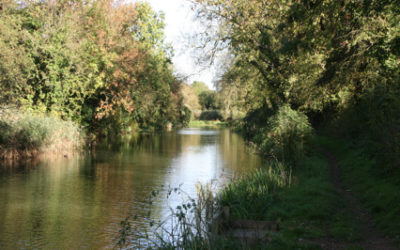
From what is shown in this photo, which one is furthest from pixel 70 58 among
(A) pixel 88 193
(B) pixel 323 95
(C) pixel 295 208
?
(C) pixel 295 208

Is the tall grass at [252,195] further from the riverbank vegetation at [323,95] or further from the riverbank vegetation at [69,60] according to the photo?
the riverbank vegetation at [69,60]

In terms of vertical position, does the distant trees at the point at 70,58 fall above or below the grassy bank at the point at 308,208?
above

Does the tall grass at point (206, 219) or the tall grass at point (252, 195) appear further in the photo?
the tall grass at point (252, 195)

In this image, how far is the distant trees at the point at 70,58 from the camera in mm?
25047

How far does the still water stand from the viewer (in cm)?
971

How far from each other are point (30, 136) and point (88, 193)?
29.0 ft

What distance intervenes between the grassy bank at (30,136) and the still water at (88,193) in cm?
140

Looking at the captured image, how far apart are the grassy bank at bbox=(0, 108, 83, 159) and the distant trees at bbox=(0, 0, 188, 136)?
2446 millimetres

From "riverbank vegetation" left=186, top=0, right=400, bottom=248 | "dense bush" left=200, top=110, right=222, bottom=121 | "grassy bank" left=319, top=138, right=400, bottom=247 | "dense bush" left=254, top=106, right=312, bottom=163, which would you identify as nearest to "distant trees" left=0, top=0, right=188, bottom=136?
"riverbank vegetation" left=186, top=0, right=400, bottom=248

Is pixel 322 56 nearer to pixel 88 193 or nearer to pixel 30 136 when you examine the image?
pixel 88 193

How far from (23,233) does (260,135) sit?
14.9 meters

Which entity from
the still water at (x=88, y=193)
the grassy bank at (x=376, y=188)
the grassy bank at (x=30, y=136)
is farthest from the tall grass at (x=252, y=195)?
the grassy bank at (x=30, y=136)

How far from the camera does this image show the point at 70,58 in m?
26.6

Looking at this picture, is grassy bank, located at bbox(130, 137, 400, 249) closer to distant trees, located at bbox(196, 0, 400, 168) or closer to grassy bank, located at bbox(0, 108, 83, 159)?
distant trees, located at bbox(196, 0, 400, 168)
